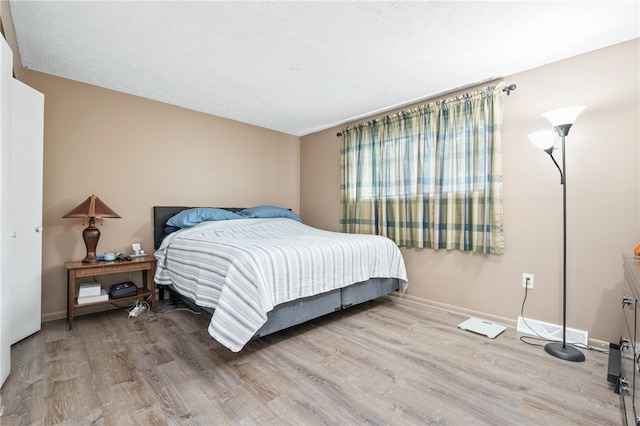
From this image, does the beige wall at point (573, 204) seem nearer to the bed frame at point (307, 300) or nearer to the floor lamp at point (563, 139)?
the floor lamp at point (563, 139)

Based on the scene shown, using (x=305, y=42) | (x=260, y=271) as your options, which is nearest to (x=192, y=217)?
(x=260, y=271)

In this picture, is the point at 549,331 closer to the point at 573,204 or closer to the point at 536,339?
the point at 536,339

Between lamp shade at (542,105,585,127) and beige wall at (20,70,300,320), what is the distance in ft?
11.1

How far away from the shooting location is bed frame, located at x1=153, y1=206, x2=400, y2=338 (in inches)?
84.1

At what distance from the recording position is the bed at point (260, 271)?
1.92m

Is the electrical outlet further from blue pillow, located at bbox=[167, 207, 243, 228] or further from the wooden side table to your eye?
the wooden side table

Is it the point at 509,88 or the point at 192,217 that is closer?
the point at 509,88

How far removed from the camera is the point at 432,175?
3117 millimetres

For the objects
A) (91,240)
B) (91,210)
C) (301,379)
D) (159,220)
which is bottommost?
(301,379)

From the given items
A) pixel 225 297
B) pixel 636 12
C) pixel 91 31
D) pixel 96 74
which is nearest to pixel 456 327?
pixel 225 297

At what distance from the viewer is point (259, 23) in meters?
1.94

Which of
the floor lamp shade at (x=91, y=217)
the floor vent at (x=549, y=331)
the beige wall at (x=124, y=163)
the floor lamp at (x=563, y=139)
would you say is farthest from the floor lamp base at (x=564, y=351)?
the floor lamp shade at (x=91, y=217)

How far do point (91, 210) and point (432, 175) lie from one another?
327 centimetres

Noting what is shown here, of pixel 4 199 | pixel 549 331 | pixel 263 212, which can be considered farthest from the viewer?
pixel 263 212
